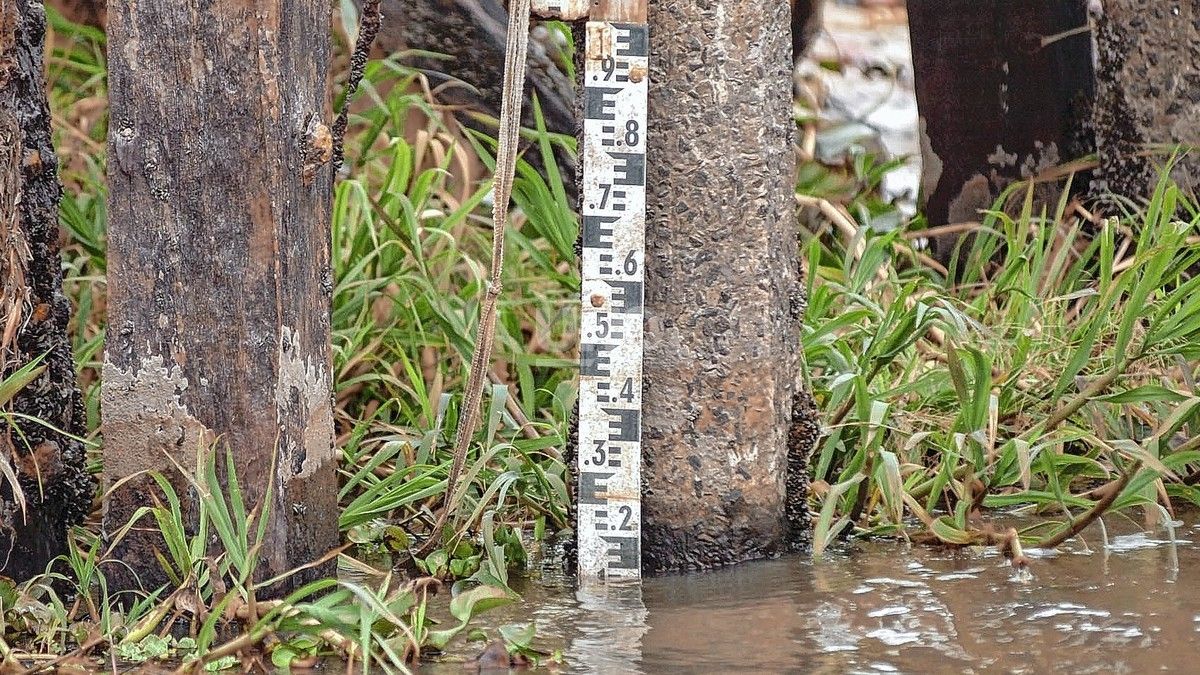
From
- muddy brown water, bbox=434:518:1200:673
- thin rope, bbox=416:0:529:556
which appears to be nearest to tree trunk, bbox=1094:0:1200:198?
muddy brown water, bbox=434:518:1200:673

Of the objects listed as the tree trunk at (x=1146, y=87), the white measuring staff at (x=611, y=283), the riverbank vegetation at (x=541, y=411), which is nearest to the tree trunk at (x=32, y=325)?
the riverbank vegetation at (x=541, y=411)

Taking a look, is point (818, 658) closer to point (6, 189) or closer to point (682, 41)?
point (682, 41)

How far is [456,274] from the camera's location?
3.98 m

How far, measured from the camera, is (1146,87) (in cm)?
372

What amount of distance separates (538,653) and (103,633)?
2.16ft

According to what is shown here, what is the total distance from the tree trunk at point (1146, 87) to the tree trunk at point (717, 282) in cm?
147

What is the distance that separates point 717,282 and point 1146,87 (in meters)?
1.74

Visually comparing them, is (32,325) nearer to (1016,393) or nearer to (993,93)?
(1016,393)

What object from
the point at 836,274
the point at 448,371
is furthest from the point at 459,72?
the point at 836,274

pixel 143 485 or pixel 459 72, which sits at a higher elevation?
pixel 459 72

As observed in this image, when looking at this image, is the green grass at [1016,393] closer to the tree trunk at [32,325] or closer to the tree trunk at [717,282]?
the tree trunk at [717,282]

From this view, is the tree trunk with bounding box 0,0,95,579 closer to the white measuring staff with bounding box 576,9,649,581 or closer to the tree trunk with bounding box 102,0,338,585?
→ the tree trunk with bounding box 102,0,338,585

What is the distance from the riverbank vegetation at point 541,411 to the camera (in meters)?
2.19

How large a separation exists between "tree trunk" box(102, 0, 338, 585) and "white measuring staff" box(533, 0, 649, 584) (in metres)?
0.49
